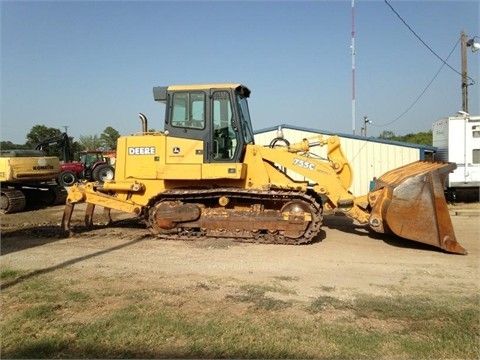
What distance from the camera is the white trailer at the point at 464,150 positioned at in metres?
14.8

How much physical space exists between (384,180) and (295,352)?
225 inches

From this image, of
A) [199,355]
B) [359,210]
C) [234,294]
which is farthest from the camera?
[359,210]

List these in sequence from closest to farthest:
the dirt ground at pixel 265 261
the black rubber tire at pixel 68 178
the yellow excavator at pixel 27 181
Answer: the dirt ground at pixel 265 261 → the yellow excavator at pixel 27 181 → the black rubber tire at pixel 68 178

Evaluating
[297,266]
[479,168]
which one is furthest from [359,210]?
[479,168]

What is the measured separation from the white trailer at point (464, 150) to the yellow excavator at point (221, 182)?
7.61m

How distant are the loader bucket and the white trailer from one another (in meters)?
8.19

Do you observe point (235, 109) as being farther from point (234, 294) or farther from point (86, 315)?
point (86, 315)

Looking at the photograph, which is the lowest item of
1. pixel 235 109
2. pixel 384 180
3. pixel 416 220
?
pixel 416 220

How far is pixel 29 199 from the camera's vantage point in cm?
1568

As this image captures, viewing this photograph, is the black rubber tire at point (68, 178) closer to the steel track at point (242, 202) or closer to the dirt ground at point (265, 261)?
the dirt ground at point (265, 261)

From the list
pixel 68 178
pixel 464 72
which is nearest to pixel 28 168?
pixel 68 178

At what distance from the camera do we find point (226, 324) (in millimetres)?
4102

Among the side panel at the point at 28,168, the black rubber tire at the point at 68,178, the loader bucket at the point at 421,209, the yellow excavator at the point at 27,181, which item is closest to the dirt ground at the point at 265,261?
the loader bucket at the point at 421,209

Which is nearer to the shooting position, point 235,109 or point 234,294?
point 234,294
